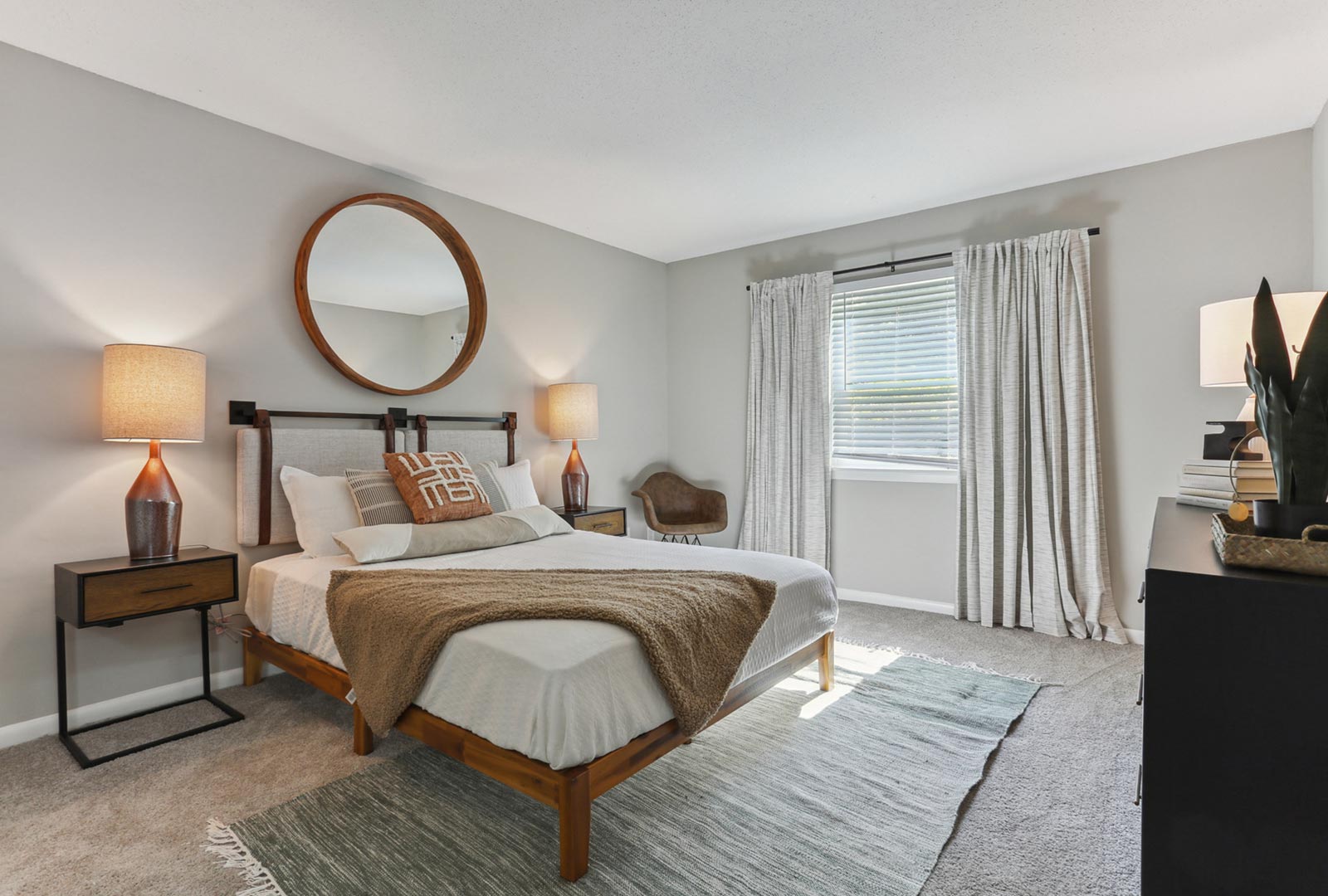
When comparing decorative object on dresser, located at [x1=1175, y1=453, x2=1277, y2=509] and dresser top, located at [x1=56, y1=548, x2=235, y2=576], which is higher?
decorative object on dresser, located at [x1=1175, y1=453, x2=1277, y2=509]

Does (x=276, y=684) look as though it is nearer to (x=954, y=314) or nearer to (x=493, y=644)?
(x=493, y=644)

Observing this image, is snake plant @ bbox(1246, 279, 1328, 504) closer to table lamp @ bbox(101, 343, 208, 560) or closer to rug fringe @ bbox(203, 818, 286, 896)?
rug fringe @ bbox(203, 818, 286, 896)

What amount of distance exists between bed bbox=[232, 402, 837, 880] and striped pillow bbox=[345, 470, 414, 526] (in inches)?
9.6

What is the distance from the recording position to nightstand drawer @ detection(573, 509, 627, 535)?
416 cm

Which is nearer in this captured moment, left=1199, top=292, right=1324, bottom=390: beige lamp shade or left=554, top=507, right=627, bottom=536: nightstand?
left=1199, top=292, right=1324, bottom=390: beige lamp shade

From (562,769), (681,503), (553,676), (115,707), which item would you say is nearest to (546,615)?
(553,676)

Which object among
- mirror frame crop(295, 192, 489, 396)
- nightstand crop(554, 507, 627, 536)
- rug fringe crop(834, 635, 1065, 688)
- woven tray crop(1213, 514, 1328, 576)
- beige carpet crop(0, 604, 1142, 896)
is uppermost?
mirror frame crop(295, 192, 489, 396)

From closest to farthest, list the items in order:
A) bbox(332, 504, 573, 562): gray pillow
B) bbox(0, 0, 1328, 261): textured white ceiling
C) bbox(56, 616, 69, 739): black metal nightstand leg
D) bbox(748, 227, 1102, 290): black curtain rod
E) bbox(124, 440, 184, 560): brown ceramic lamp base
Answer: bbox(0, 0, 1328, 261): textured white ceiling
bbox(56, 616, 69, 739): black metal nightstand leg
bbox(124, 440, 184, 560): brown ceramic lamp base
bbox(332, 504, 573, 562): gray pillow
bbox(748, 227, 1102, 290): black curtain rod

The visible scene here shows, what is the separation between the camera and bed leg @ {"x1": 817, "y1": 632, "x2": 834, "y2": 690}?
2861 mm

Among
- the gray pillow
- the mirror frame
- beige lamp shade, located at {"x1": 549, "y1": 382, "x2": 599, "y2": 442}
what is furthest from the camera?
beige lamp shade, located at {"x1": 549, "y1": 382, "x2": 599, "y2": 442}

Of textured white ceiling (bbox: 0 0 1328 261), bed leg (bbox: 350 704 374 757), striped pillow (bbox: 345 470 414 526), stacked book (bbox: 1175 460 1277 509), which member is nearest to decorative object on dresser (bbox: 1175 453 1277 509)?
stacked book (bbox: 1175 460 1277 509)

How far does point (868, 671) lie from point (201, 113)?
155 inches

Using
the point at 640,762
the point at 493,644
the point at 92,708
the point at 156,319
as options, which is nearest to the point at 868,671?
the point at 640,762

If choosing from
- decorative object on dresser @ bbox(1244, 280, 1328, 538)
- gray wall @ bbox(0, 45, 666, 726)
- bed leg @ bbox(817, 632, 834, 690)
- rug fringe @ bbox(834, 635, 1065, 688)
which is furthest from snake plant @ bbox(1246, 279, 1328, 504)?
gray wall @ bbox(0, 45, 666, 726)
